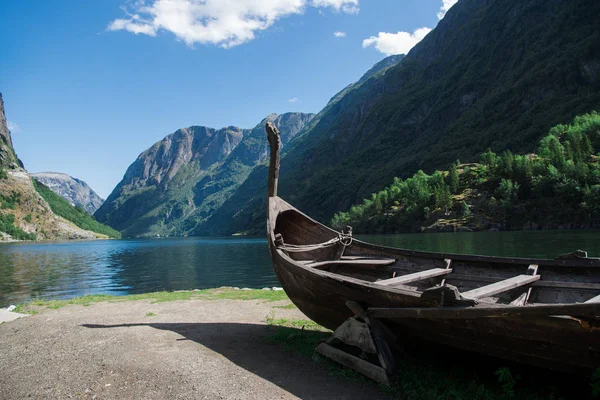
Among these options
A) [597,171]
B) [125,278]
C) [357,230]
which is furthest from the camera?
[357,230]

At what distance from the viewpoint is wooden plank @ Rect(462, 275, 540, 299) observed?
6516 millimetres

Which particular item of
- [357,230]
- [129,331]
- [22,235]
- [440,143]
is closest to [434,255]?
[129,331]

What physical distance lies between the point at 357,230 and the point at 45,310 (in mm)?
119727

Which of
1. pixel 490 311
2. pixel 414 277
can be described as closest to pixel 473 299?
pixel 490 311

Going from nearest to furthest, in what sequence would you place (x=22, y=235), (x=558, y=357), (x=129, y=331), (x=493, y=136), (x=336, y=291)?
1. (x=558, y=357)
2. (x=336, y=291)
3. (x=129, y=331)
4. (x=493, y=136)
5. (x=22, y=235)

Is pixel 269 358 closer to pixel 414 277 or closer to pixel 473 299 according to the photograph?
pixel 414 277

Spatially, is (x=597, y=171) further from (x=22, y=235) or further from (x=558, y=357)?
(x=22, y=235)

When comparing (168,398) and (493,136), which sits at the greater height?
(493,136)

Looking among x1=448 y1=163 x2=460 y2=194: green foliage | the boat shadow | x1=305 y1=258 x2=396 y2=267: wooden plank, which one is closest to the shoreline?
the boat shadow

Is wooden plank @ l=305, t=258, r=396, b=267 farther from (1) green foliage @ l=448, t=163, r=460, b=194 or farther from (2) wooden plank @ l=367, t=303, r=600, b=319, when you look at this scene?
(1) green foliage @ l=448, t=163, r=460, b=194

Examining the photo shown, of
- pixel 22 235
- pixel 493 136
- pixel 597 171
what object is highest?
pixel 493 136

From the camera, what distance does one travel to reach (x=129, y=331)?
11406 millimetres

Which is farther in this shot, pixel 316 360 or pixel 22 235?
pixel 22 235

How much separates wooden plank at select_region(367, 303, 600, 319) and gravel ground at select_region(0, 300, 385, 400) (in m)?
1.46
